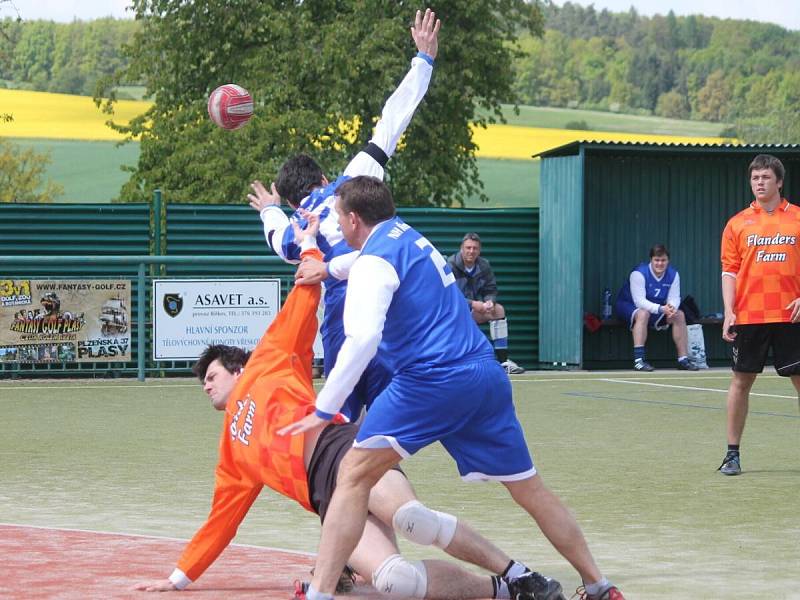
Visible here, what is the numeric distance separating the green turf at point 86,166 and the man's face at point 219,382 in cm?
5738

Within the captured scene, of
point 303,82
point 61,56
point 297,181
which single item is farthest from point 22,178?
point 297,181

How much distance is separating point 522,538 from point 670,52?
11627 centimetres

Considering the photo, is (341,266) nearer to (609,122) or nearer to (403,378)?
(403,378)

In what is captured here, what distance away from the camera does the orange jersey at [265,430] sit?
21.5 ft

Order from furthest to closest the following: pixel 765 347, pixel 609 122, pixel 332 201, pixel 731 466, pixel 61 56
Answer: pixel 609 122
pixel 61 56
pixel 731 466
pixel 765 347
pixel 332 201

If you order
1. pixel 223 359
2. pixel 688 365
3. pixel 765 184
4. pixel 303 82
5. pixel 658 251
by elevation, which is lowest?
pixel 688 365

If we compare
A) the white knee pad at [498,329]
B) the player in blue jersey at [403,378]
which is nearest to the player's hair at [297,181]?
the player in blue jersey at [403,378]

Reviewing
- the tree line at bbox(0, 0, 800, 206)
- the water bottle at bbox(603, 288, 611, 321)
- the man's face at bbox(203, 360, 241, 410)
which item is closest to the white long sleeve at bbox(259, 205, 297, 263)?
the man's face at bbox(203, 360, 241, 410)

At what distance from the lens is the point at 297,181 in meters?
8.02

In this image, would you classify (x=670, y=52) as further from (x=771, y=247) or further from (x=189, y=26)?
(x=771, y=247)

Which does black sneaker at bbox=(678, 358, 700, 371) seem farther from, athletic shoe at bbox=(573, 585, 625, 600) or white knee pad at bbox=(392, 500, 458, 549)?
white knee pad at bbox=(392, 500, 458, 549)

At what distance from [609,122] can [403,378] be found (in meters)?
90.1

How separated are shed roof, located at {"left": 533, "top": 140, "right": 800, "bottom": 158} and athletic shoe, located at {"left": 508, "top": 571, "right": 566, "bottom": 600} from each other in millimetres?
15960

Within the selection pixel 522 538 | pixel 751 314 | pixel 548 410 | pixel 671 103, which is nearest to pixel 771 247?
pixel 751 314
